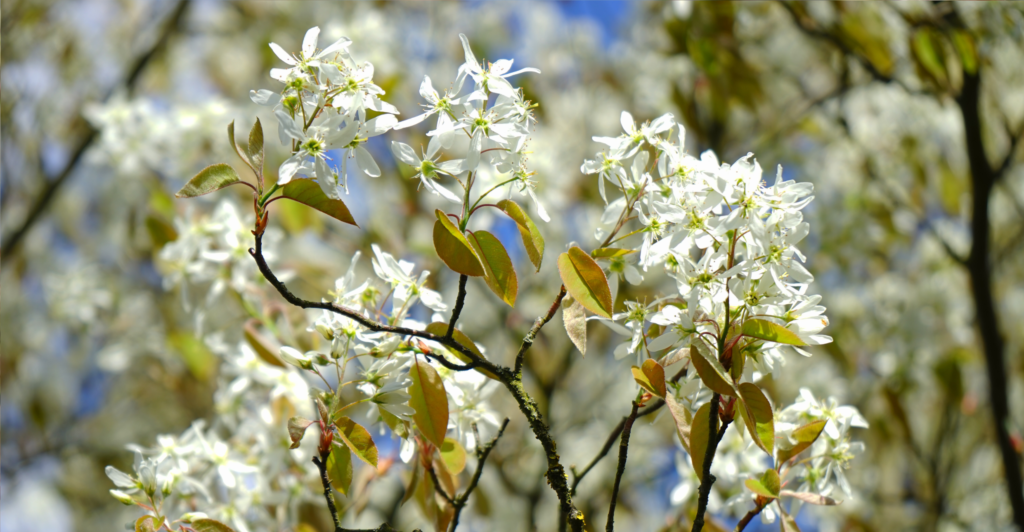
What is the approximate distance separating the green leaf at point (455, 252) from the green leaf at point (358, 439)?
31 centimetres

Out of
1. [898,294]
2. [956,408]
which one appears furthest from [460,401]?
[898,294]

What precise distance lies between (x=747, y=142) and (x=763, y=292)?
9.52ft

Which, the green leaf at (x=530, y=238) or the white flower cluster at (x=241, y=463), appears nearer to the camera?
the green leaf at (x=530, y=238)

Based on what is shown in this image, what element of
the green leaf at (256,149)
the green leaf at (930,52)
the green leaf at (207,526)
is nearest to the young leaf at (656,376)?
the green leaf at (256,149)

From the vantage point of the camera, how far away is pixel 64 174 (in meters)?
3.98

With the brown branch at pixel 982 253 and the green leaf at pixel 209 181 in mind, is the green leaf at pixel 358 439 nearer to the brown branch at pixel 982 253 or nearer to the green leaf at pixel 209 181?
the green leaf at pixel 209 181

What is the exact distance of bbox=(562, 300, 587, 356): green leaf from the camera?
116cm

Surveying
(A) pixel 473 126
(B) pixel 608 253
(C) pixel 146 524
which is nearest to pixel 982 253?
(B) pixel 608 253

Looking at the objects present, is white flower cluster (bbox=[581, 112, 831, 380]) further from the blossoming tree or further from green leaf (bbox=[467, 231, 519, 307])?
green leaf (bbox=[467, 231, 519, 307])

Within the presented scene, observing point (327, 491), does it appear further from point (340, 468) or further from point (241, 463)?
point (241, 463)

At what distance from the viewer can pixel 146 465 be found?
1.31 m

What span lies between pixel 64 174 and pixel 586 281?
381 centimetres

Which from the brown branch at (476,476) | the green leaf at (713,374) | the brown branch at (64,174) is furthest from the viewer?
the brown branch at (64,174)

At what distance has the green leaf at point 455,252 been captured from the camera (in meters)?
1.08
